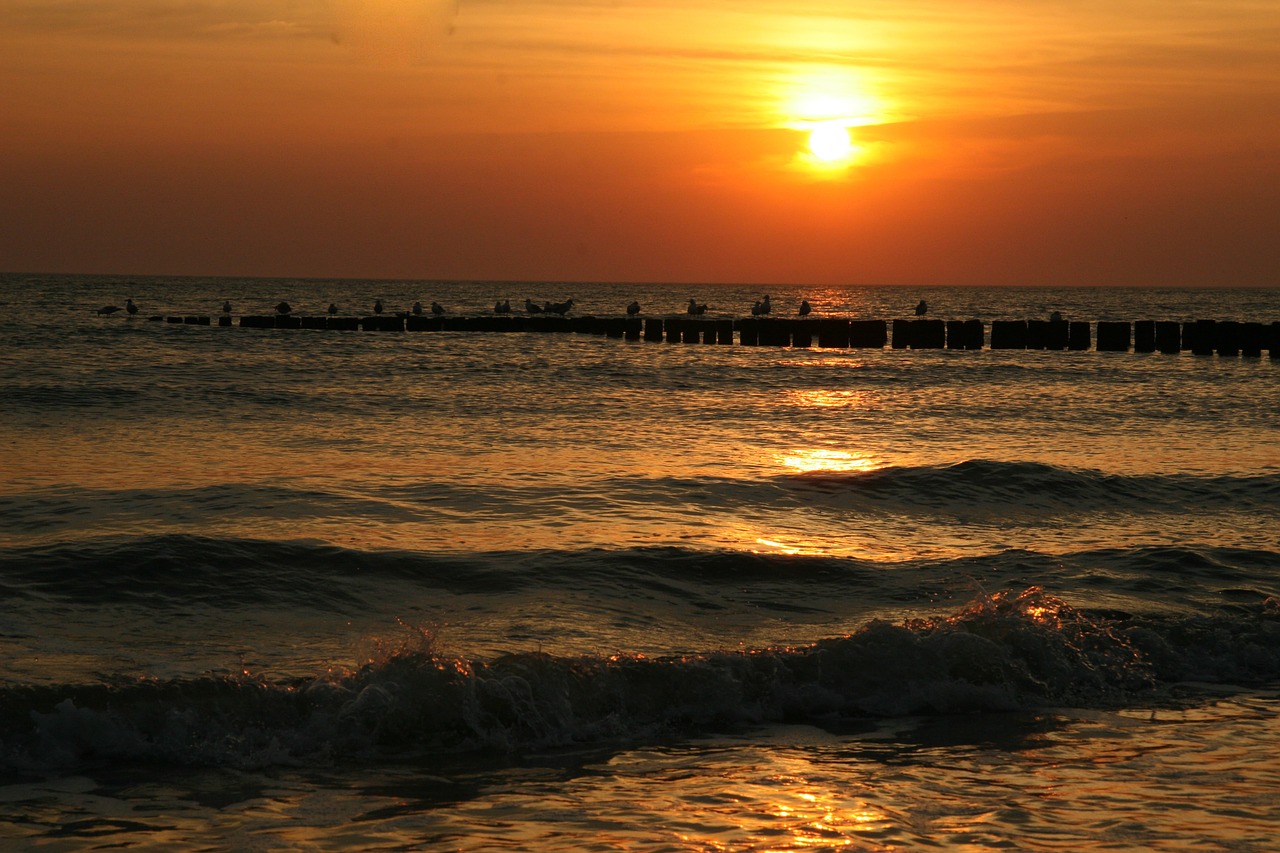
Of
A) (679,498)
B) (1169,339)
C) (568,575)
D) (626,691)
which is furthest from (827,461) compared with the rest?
(1169,339)

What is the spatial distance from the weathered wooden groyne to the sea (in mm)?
22281

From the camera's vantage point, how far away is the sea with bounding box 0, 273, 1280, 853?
551cm

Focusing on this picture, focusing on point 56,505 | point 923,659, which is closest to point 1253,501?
point 923,659

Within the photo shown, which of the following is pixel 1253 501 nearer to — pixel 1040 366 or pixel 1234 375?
pixel 1234 375

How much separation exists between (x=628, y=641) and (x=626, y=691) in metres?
1.04

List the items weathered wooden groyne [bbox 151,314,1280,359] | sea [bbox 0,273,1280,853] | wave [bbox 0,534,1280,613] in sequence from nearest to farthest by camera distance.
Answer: sea [bbox 0,273,1280,853]
wave [bbox 0,534,1280,613]
weathered wooden groyne [bbox 151,314,1280,359]

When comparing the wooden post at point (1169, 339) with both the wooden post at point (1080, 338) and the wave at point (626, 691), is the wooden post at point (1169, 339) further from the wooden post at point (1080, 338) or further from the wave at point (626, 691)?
the wave at point (626, 691)

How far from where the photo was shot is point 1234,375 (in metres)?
31.9

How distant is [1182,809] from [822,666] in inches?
100

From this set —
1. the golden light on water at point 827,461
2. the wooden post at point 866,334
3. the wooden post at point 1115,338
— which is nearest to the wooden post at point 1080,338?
the wooden post at point 1115,338

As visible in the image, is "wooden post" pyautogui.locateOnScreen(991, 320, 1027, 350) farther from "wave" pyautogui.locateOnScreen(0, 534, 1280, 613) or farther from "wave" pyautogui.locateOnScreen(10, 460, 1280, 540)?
"wave" pyautogui.locateOnScreen(0, 534, 1280, 613)

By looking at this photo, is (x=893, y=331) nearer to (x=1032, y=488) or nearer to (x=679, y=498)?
(x=1032, y=488)

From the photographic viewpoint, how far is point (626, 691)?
7.19m

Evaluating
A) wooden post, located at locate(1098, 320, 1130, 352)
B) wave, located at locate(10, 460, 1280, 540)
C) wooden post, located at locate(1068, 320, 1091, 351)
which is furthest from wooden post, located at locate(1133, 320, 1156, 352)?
wave, located at locate(10, 460, 1280, 540)
